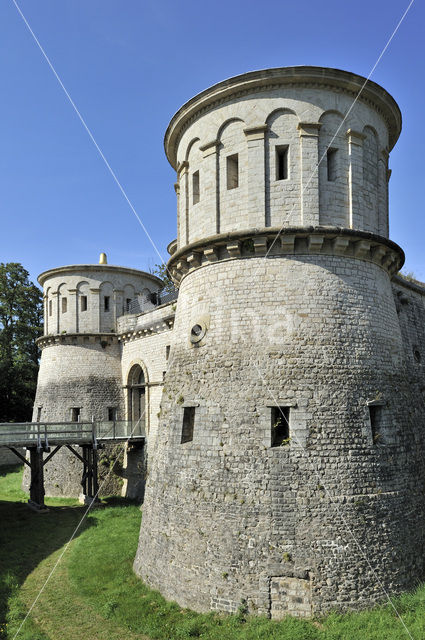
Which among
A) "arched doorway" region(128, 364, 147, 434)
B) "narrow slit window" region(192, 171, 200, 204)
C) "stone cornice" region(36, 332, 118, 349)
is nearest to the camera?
"narrow slit window" region(192, 171, 200, 204)

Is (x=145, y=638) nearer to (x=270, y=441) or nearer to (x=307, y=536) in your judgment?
(x=307, y=536)

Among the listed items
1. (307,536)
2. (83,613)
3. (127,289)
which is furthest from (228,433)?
(127,289)

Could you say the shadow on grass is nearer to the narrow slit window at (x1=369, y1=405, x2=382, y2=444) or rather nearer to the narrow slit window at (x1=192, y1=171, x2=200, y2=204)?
the narrow slit window at (x1=369, y1=405, x2=382, y2=444)

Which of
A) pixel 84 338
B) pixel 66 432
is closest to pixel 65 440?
pixel 66 432

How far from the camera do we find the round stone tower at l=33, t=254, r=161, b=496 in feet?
78.4

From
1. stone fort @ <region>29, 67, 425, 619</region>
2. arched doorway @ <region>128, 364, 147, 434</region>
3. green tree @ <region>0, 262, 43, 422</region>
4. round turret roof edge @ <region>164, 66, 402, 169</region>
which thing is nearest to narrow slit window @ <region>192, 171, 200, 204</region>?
stone fort @ <region>29, 67, 425, 619</region>

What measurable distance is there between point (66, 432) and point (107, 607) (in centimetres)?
1059

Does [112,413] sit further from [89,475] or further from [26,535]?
[26,535]

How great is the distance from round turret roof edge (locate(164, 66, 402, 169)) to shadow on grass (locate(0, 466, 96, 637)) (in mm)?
13270

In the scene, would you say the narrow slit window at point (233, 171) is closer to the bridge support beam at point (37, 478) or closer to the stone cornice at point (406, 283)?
the stone cornice at point (406, 283)

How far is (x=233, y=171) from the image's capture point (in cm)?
1266

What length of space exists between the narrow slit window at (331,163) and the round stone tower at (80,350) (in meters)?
15.8

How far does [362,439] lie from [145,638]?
6153mm

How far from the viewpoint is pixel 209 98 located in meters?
12.6
